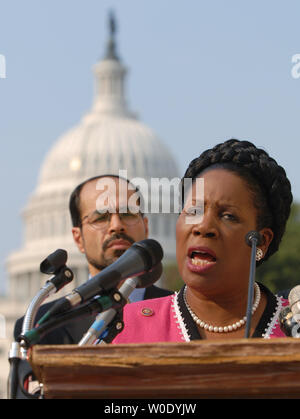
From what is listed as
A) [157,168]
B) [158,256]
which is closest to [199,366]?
[158,256]

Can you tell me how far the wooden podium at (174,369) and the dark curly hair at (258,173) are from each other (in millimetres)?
1368

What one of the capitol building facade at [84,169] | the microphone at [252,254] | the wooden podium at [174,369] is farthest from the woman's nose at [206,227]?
the capitol building facade at [84,169]

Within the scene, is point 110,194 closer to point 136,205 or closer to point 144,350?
point 136,205

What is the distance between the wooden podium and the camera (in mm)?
2805

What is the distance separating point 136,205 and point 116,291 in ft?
9.40

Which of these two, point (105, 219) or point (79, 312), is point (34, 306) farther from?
point (105, 219)

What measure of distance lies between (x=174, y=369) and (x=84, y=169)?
313 feet

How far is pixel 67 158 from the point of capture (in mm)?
100250

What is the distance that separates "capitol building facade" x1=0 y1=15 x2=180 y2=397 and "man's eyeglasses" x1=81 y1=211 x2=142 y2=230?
259 feet

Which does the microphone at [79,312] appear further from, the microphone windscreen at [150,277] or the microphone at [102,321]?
the microphone windscreen at [150,277]

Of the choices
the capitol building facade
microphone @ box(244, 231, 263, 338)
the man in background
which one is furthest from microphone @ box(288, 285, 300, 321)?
the capitol building facade

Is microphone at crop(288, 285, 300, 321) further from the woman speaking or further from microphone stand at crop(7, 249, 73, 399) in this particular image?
microphone stand at crop(7, 249, 73, 399)

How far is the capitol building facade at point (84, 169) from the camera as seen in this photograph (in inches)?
3615

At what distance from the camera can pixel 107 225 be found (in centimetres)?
615
